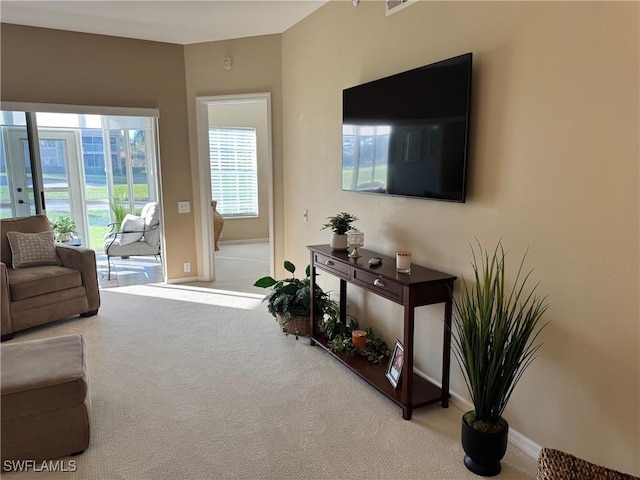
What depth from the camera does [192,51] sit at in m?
4.95

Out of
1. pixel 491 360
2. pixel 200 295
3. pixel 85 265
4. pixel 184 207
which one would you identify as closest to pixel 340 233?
pixel 491 360

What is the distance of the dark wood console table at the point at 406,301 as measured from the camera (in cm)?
239

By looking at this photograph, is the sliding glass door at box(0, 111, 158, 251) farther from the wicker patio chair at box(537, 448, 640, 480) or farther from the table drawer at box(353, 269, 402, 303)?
the wicker patio chair at box(537, 448, 640, 480)

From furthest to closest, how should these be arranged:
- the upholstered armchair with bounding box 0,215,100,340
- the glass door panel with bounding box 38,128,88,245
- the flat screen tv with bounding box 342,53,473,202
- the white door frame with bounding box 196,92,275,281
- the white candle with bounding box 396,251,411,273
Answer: the glass door panel with bounding box 38,128,88,245, the white door frame with bounding box 196,92,275,281, the upholstered armchair with bounding box 0,215,100,340, the white candle with bounding box 396,251,411,273, the flat screen tv with bounding box 342,53,473,202

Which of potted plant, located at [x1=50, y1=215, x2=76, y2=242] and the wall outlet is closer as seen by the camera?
the wall outlet

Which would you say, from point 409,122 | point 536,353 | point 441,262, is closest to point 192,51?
point 409,122

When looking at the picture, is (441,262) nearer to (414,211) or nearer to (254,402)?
(414,211)

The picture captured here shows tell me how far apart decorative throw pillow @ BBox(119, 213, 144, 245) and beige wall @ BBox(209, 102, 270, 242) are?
1983 millimetres

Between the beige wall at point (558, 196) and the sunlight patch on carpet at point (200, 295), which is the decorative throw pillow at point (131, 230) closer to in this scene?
the sunlight patch on carpet at point (200, 295)

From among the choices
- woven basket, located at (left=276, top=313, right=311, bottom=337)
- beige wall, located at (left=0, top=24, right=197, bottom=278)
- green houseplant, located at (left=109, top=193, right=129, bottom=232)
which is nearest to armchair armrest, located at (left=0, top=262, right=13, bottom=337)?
beige wall, located at (left=0, top=24, right=197, bottom=278)

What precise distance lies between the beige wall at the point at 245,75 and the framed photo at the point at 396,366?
254 cm

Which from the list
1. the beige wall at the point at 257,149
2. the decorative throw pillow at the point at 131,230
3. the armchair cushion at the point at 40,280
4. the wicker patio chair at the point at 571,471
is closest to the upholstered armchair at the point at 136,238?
the decorative throw pillow at the point at 131,230

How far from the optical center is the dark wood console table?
239cm

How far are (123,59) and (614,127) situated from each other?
4.72m
